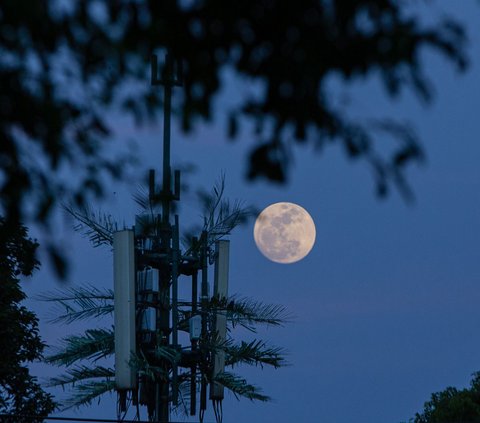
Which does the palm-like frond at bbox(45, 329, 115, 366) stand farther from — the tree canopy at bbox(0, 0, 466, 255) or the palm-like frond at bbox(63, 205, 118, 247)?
the tree canopy at bbox(0, 0, 466, 255)

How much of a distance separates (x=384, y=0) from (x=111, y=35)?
151 cm

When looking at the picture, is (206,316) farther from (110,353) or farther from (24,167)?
(24,167)

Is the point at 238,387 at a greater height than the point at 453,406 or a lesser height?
lesser

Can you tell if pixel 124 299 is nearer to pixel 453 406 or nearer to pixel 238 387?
pixel 238 387

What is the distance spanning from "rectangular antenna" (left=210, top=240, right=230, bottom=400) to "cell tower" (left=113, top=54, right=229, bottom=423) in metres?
0.02

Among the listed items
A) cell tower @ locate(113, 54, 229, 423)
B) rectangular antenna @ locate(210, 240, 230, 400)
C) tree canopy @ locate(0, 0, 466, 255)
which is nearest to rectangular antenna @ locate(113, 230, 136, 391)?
cell tower @ locate(113, 54, 229, 423)

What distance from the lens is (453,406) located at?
3734 cm

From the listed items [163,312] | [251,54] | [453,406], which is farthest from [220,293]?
[453,406]


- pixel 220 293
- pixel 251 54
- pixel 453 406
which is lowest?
pixel 251 54

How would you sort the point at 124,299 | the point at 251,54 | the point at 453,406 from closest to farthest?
the point at 251,54 → the point at 124,299 → the point at 453,406

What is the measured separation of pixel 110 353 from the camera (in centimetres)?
1922

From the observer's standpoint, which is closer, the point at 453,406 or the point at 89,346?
the point at 89,346

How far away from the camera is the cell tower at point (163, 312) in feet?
57.8

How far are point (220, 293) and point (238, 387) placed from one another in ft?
5.86
